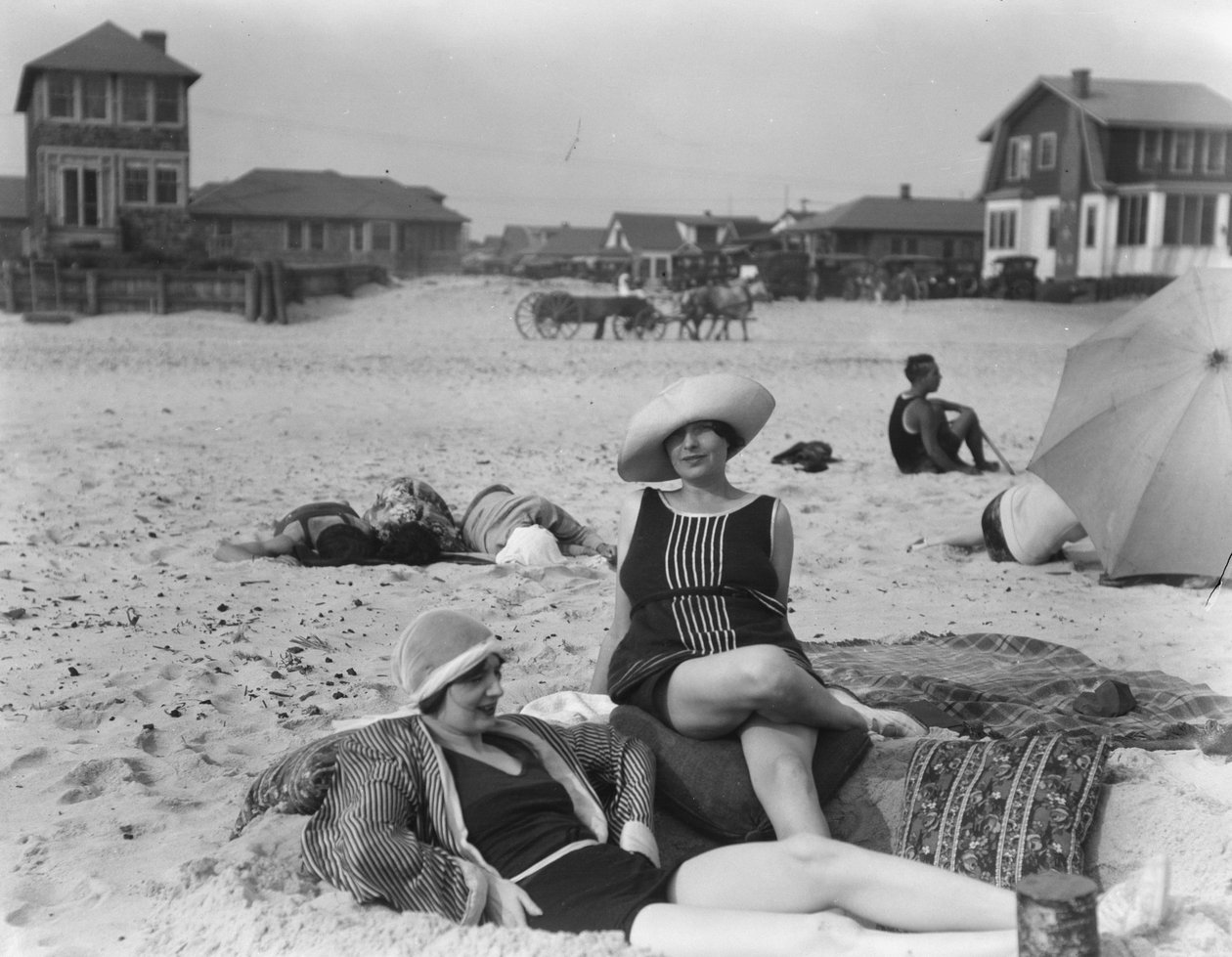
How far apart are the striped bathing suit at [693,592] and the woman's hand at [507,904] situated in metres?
0.70

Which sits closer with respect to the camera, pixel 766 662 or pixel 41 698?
pixel 766 662

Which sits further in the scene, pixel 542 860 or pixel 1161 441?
pixel 1161 441

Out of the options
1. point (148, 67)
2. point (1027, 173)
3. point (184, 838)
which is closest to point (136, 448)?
point (184, 838)

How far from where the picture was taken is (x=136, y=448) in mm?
9875

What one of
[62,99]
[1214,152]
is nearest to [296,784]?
[62,99]

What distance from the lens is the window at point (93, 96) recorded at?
2553 cm

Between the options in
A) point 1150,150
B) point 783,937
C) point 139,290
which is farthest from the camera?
point 1150,150

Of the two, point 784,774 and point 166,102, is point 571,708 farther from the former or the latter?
point 166,102

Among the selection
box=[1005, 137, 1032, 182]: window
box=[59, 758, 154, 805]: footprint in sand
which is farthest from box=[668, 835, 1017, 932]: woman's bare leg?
box=[1005, 137, 1032, 182]: window

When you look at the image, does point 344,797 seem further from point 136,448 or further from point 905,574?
point 136,448

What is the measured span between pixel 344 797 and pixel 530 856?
0.41m

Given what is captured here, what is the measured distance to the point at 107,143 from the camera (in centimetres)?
2641

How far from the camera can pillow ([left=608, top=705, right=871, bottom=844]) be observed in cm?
339

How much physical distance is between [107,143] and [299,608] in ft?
75.1
